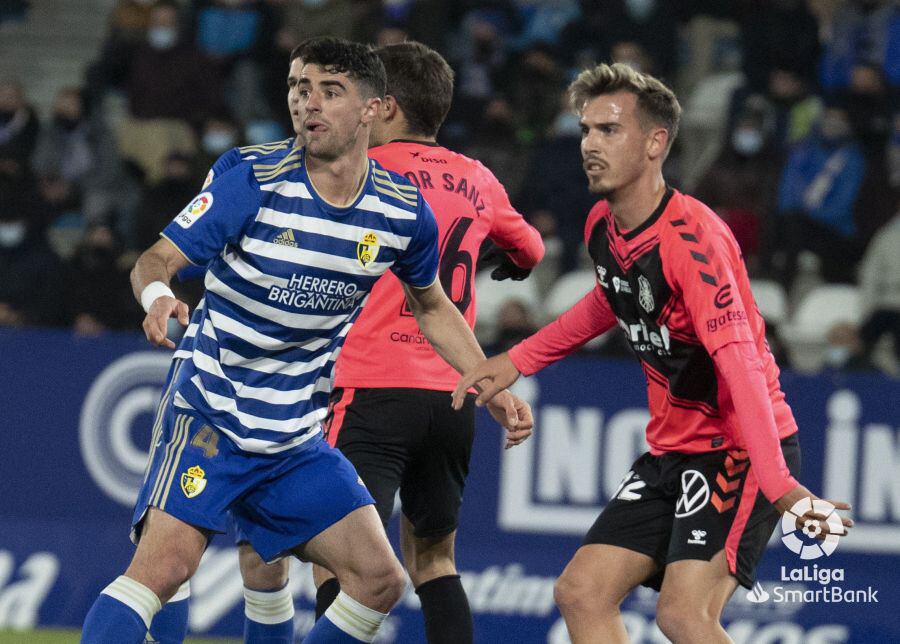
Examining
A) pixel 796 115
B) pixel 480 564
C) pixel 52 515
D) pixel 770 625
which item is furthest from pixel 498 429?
pixel 796 115

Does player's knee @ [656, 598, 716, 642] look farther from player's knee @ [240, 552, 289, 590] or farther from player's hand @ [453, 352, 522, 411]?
player's knee @ [240, 552, 289, 590]

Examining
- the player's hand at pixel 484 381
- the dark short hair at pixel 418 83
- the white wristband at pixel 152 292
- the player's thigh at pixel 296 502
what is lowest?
the player's thigh at pixel 296 502

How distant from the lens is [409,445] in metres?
5.38

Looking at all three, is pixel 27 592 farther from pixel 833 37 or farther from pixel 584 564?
pixel 833 37

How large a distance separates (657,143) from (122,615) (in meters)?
2.33

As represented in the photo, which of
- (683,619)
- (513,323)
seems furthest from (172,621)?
(513,323)

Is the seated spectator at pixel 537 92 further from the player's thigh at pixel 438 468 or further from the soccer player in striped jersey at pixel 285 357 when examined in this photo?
the soccer player in striped jersey at pixel 285 357

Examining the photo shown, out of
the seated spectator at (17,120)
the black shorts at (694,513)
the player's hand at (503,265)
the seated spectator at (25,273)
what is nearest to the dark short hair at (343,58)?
the player's hand at (503,265)

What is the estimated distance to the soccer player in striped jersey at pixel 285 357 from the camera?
4.52 meters

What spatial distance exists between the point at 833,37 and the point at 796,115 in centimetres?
99

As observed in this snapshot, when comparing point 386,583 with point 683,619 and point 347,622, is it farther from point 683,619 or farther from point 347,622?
point 683,619

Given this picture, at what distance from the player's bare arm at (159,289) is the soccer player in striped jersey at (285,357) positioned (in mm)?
15

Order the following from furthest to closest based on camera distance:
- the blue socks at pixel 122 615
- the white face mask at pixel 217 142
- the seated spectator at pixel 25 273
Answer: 1. the white face mask at pixel 217 142
2. the seated spectator at pixel 25 273
3. the blue socks at pixel 122 615

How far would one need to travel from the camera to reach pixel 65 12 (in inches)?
547
